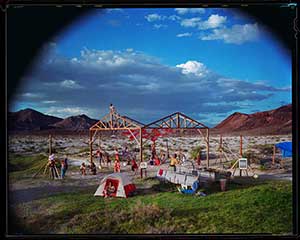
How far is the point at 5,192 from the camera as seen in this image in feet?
10.1

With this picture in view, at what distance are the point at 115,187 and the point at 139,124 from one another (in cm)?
76

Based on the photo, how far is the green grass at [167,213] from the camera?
3047mm

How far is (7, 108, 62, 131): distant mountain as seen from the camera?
3088 millimetres

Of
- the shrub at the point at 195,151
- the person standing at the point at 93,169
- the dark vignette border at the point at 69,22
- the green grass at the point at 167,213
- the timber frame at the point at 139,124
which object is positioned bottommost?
the green grass at the point at 167,213

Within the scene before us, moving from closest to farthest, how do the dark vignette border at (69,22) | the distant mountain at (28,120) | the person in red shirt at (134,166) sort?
the dark vignette border at (69,22) < the distant mountain at (28,120) < the person in red shirt at (134,166)

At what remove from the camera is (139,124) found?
3205 millimetres

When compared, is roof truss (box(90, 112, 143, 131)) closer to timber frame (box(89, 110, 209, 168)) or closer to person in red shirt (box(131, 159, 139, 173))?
timber frame (box(89, 110, 209, 168))

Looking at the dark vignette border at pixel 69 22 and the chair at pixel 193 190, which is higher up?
the dark vignette border at pixel 69 22

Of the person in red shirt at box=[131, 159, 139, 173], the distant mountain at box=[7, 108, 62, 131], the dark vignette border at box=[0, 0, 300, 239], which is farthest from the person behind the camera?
the person in red shirt at box=[131, 159, 139, 173]

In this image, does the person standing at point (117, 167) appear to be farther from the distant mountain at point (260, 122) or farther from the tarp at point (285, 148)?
the tarp at point (285, 148)

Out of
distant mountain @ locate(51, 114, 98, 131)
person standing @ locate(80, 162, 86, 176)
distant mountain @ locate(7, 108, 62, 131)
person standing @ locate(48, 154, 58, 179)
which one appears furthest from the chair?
distant mountain @ locate(7, 108, 62, 131)

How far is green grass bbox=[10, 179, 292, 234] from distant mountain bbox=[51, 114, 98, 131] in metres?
0.75

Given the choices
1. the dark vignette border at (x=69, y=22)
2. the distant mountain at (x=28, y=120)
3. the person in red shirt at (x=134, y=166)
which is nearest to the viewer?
the dark vignette border at (x=69, y=22)

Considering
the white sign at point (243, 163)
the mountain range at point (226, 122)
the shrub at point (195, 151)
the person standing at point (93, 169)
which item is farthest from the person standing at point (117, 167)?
the white sign at point (243, 163)
